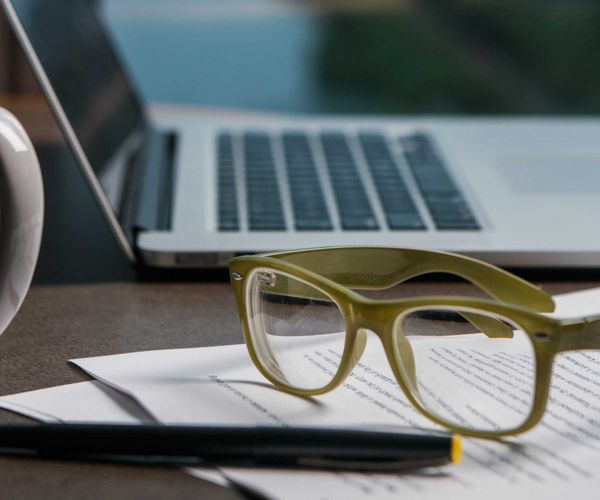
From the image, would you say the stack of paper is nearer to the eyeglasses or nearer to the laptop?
the eyeglasses

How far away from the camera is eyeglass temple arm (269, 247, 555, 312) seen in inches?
18.2

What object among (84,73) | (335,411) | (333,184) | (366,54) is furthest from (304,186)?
(366,54)

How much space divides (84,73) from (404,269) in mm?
359

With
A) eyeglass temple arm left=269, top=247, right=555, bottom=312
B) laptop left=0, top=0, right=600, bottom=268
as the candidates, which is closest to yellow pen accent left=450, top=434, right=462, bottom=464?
eyeglass temple arm left=269, top=247, right=555, bottom=312

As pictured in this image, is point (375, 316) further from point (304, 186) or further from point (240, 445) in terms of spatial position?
point (304, 186)

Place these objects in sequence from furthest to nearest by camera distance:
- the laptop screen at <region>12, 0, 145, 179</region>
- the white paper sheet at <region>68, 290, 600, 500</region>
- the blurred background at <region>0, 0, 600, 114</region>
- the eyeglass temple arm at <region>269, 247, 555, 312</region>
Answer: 1. the blurred background at <region>0, 0, 600, 114</region>
2. the laptop screen at <region>12, 0, 145, 179</region>
3. the eyeglass temple arm at <region>269, 247, 555, 312</region>
4. the white paper sheet at <region>68, 290, 600, 500</region>

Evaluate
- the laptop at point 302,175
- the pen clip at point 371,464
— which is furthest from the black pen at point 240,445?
the laptop at point 302,175

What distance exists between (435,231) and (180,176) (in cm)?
21

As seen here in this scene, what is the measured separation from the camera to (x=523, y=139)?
0.87 metres

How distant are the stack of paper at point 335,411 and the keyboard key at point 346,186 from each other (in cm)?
16

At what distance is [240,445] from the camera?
0.37 metres

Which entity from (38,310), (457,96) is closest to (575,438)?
(38,310)

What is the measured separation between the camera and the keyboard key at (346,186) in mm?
630

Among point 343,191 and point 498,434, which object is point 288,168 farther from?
point 498,434
